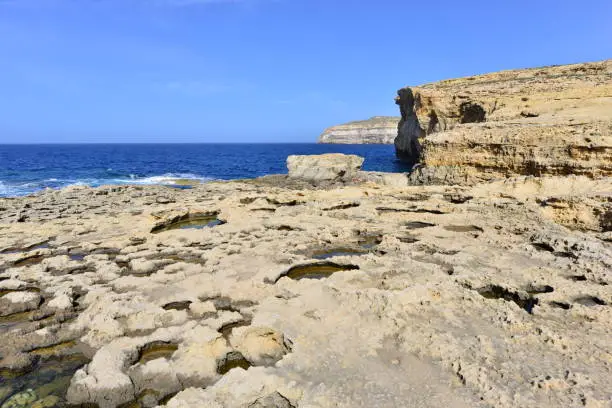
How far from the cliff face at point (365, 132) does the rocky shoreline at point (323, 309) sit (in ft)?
454

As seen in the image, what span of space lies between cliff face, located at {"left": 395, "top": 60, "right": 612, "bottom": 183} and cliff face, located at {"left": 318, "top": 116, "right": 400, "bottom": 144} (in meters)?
121

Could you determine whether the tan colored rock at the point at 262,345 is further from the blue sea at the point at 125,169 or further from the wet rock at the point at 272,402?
the blue sea at the point at 125,169

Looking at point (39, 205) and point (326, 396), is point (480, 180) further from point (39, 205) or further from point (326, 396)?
point (39, 205)

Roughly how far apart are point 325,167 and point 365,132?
131m

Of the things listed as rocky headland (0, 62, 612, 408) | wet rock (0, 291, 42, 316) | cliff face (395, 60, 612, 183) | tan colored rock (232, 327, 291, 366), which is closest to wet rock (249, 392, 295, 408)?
rocky headland (0, 62, 612, 408)

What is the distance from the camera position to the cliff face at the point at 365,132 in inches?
5826

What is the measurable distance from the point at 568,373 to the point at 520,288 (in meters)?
A: 2.76

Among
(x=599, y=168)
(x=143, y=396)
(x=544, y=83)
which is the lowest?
(x=143, y=396)

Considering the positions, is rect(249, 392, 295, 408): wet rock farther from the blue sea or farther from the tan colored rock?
the blue sea

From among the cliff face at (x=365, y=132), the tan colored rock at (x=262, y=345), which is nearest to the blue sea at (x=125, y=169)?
the tan colored rock at (x=262, y=345)

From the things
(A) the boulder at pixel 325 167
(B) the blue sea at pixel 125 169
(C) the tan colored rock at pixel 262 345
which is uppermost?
(A) the boulder at pixel 325 167

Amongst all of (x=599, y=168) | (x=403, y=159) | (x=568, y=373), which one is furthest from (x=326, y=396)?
(x=403, y=159)

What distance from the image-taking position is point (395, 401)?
4.37 m

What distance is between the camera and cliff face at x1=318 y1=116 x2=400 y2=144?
486 ft
